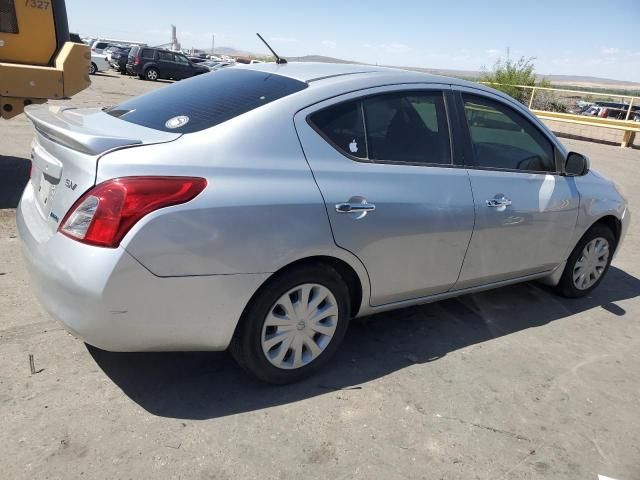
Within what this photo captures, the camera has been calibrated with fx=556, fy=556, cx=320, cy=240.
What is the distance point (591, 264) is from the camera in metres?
4.66

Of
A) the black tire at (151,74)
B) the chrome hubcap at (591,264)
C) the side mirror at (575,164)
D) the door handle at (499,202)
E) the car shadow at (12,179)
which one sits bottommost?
the black tire at (151,74)

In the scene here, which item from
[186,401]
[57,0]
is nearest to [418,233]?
[186,401]

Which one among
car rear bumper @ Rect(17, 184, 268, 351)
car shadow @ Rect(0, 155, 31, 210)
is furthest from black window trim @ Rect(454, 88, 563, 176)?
car shadow @ Rect(0, 155, 31, 210)

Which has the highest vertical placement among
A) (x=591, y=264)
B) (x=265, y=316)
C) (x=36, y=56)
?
(x=36, y=56)

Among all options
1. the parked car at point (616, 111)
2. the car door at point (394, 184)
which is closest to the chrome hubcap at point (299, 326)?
the car door at point (394, 184)

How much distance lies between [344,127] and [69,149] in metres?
1.40

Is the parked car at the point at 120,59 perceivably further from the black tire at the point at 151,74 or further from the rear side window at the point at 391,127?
the rear side window at the point at 391,127

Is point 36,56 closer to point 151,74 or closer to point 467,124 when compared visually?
point 467,124

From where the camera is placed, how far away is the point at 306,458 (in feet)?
8.35

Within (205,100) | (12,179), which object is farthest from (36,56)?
(205,100)

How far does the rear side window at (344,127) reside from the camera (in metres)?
2.96

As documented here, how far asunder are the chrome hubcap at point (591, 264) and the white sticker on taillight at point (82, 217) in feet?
12.2

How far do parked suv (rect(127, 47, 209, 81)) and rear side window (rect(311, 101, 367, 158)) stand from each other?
2955 cm

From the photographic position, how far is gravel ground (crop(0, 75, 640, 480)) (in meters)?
2.49
